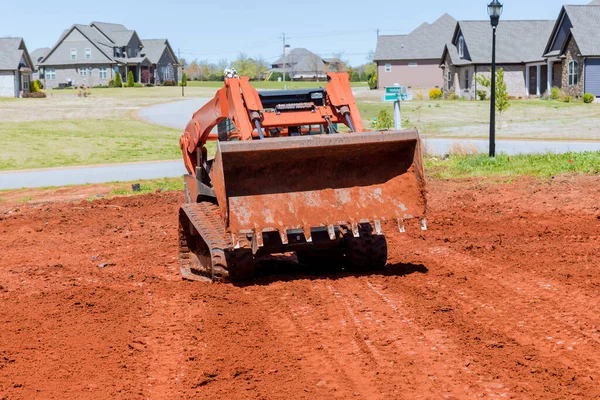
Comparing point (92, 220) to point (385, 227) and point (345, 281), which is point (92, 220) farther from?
point (345, 281)

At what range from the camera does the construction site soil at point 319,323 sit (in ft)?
21.1

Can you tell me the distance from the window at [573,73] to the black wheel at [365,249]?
49.6 metres

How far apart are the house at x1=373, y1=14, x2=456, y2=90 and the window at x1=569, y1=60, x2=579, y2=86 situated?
1155 inches

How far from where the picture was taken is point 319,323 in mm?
8094

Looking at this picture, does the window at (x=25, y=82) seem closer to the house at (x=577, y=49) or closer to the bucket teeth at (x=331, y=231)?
the house at (x=577, y=49)

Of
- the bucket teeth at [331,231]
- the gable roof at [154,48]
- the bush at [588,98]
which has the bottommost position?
the bucket teeth at [331,231]

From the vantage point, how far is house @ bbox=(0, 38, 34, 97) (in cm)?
7556

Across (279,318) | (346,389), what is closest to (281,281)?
(279,318)

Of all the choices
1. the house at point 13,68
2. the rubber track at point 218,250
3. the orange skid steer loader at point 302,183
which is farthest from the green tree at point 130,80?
the orange skid steer loader at point 302,183

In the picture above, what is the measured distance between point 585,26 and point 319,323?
53445mm

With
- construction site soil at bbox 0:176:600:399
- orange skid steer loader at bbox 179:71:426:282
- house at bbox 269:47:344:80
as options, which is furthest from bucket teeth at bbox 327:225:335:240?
house at bbox 269:47:344:80

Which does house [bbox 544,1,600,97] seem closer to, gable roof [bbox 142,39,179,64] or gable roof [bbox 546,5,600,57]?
gable roof [bbox 546,5,600,57]

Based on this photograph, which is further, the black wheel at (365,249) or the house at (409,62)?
the house at (409,62)

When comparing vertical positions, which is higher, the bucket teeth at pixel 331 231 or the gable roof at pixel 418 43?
the gable roof at pixel 418 43
